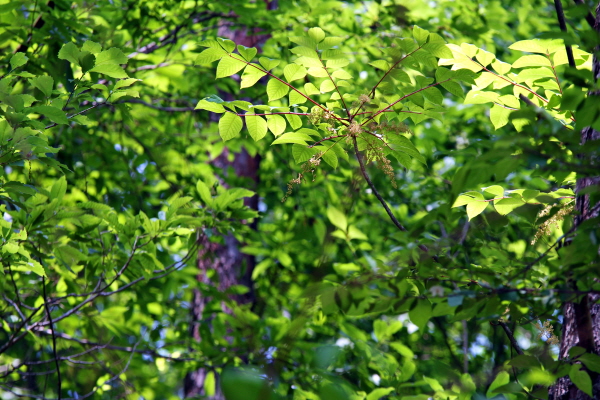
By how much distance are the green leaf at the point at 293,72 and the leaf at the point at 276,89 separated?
0.13 ft

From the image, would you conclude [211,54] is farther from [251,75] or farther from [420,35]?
[420,35]

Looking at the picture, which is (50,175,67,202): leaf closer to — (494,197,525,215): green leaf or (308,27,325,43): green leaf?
(308,27,325,43): green leaf

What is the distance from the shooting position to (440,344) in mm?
5492

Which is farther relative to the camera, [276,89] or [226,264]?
[226,264]

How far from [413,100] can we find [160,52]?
3361 mm

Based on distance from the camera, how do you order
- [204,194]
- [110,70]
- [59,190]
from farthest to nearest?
[204,194], [59,190], [110,70]

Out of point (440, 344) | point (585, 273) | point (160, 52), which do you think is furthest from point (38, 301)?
point (440, 344)

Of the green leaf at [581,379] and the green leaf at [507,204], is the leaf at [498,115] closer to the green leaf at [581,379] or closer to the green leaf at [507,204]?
the green leaf at [507,204]

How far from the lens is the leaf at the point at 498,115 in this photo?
184cm

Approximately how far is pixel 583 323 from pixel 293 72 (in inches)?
46.6

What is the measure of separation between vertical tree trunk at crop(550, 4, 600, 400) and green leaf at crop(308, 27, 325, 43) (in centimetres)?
81

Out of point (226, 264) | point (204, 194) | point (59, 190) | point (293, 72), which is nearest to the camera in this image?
point (293, 72)

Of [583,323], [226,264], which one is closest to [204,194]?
[583,323]

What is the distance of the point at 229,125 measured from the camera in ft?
5.69
